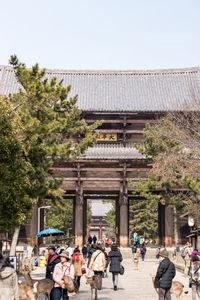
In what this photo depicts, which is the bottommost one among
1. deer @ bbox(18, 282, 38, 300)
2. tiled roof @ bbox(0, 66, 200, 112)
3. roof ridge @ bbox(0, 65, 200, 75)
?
deer @ bbox(18, 282, 38, 300)

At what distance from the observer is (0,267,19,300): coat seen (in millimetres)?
8430

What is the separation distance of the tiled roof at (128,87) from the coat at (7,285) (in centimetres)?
3241

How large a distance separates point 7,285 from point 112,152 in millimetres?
31577

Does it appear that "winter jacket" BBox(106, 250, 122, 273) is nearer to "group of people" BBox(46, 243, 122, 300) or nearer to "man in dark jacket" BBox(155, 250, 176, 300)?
"group of people" BBox(46, 243, 122, 300)

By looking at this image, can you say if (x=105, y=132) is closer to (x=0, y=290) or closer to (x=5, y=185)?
(x=5, y=185)

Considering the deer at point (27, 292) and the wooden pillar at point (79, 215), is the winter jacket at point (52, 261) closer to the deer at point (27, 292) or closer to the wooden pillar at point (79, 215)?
the deer at point (27, 292)

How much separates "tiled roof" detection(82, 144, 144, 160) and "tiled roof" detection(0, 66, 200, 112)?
2.84 metres

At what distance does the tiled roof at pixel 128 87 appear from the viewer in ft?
139

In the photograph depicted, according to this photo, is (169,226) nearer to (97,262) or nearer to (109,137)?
(109,137)

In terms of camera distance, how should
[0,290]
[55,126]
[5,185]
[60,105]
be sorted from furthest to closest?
[60,105]
[55,126]
[5,185]
[0,290]

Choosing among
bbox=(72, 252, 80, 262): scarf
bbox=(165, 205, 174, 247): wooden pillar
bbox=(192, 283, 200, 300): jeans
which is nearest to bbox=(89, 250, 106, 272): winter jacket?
bbox=(72, 252, 80, 262): scarf

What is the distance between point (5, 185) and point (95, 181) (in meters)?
25.2

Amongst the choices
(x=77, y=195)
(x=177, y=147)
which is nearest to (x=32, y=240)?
(x=77, y=195)

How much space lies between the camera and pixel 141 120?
4075 cm
